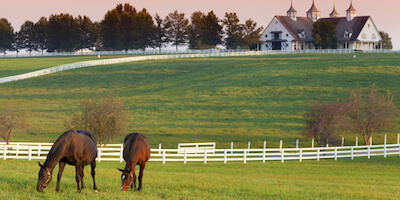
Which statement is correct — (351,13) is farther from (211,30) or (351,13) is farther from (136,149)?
(136,149)

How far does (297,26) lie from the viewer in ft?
448

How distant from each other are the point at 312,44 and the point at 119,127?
350 feet

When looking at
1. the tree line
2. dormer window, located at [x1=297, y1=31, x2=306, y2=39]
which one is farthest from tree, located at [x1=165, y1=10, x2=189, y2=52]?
dormer window, located at [x1=297, y1=31, x2=306, y2=39]

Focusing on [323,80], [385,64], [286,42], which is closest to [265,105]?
[323,80]

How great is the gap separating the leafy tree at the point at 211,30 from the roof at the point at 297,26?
15.7 meters

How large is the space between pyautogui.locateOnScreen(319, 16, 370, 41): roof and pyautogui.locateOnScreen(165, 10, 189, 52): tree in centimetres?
4142

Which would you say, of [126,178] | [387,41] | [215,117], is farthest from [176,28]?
[126,178]

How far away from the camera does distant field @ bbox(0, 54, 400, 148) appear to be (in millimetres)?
44375

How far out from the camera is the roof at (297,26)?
133 meters

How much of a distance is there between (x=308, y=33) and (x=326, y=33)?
8.44m

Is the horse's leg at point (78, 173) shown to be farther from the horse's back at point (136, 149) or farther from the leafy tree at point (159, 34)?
the leafy tree at point (159, 34)

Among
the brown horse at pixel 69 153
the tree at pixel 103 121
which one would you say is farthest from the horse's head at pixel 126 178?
the tree at pixel 103 121

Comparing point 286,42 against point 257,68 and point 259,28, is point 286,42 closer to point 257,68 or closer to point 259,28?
point 259,28

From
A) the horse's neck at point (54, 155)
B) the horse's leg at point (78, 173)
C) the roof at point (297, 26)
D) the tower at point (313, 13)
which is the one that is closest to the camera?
the horse's neck at point (54, 155)
